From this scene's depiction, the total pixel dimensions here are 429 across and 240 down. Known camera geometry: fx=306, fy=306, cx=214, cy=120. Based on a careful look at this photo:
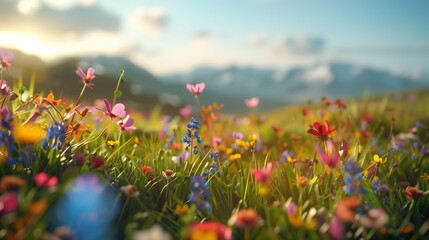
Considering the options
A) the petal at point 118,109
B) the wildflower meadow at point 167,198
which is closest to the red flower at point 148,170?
the wildflower meadow at point 167,198

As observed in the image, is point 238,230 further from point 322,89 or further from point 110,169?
point 322,89

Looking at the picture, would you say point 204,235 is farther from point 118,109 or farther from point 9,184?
point 118,109

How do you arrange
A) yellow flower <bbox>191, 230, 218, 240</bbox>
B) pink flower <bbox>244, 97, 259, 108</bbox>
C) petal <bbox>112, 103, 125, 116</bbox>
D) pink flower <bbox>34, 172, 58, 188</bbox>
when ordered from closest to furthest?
yellow flower <bbox>191, 230, 218, 240</bbox>
pink flower <bbox>34, 172, 58, 188</bbox>
petal <bbox>112, 103, 125, 116</bbox>
pink flower <bbox>244, 97, 259, 108</bbox>

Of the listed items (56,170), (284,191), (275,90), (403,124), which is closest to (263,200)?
(284,191)

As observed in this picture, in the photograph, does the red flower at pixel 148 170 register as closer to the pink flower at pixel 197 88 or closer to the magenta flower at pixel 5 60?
the pink flower at pixel 197 88

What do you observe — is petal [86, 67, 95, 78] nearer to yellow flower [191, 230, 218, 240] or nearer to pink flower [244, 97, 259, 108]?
yellow flower [191, 230, 218, 240]

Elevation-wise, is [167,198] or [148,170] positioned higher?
[148,170]

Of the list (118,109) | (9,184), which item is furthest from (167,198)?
(9,184)

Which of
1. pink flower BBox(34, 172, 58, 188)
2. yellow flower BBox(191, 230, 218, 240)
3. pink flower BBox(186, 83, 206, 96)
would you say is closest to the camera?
yellow flower BBox(191, 230, 218, 240)

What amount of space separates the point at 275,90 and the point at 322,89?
86.4ft

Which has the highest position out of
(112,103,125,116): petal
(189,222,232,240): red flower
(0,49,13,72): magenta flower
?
(0,49,13,72): magenta flower

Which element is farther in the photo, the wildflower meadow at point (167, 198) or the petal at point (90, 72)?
the petal at point (90, 72)

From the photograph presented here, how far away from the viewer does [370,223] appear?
1.04 m

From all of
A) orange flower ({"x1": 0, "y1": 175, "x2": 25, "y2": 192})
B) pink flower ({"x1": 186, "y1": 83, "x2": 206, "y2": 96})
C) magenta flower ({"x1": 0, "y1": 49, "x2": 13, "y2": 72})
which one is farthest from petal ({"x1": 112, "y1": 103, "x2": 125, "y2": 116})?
orange flower ({"x1": 0, "y1": 175, "x2": 25, "y2": 192})
